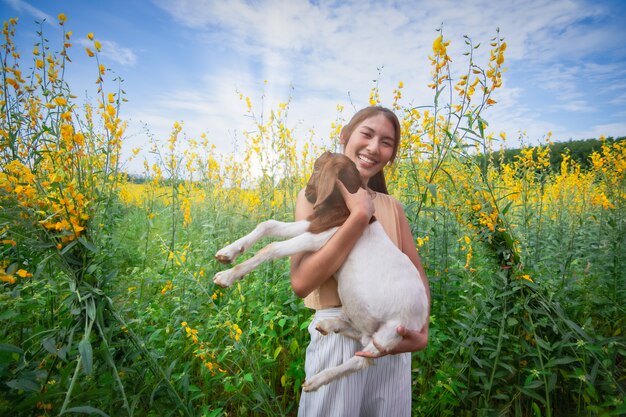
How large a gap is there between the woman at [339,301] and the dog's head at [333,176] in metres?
0.03

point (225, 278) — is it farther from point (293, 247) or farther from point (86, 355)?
point (86, 355)

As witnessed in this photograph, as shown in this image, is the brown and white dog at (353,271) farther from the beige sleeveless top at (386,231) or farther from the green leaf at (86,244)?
the green leaf at (86,244)

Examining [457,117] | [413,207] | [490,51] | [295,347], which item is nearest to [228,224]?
[295,347]

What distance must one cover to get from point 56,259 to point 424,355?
2392 millimetres

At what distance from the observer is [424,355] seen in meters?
2.32

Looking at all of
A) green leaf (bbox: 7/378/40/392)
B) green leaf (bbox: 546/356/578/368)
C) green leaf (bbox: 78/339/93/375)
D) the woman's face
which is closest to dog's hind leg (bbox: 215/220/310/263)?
the woman's face

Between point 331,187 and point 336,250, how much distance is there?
0.26 meters

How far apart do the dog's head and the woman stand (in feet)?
0.11

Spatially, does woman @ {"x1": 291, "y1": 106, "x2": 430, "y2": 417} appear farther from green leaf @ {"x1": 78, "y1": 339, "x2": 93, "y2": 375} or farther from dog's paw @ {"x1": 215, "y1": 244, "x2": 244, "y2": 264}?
green leaf @ {"x1": 78, "y1": 339, "x2": 93, "y2": 375}

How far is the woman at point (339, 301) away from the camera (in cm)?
122

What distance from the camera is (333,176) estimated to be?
1.26 metres

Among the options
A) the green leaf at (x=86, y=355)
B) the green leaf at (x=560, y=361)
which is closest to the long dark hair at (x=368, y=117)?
the green leaf at (x=86, y=355)

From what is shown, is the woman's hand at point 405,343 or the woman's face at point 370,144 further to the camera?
the woman's face at point 370,144

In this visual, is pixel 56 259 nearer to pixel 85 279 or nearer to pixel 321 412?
pixel 85 279
